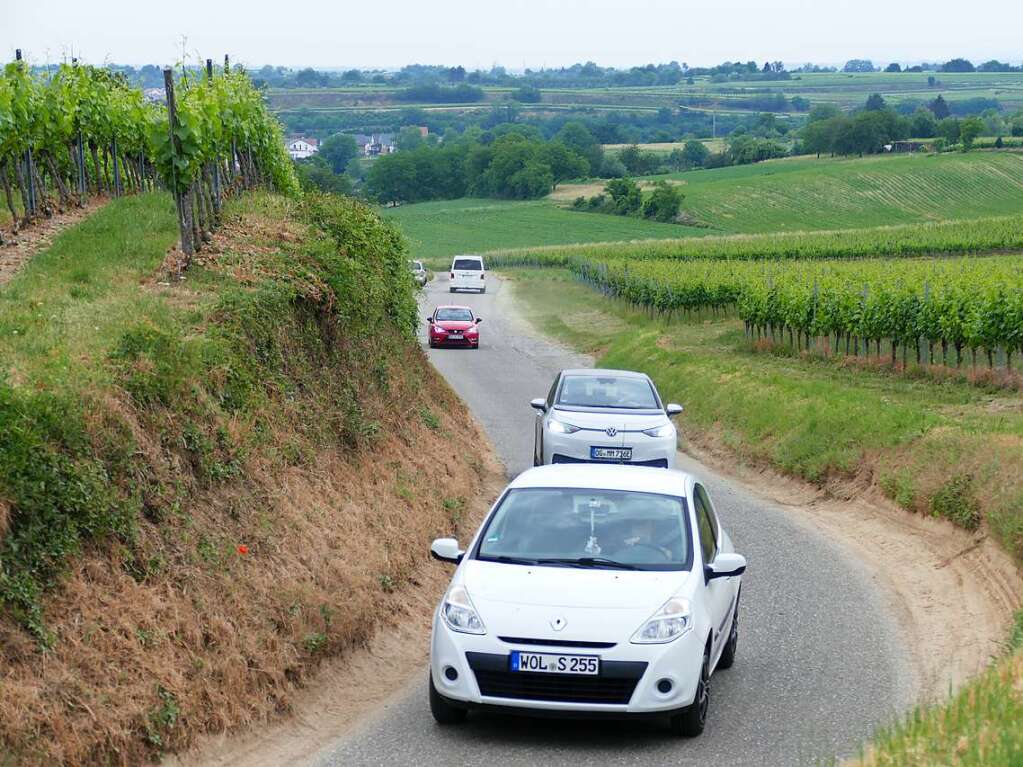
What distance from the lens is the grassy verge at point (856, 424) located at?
1658cm

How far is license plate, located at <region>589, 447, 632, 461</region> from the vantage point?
18172 millimetres

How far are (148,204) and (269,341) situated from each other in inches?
480

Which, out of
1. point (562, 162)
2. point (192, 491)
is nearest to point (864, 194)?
point (562, 162)

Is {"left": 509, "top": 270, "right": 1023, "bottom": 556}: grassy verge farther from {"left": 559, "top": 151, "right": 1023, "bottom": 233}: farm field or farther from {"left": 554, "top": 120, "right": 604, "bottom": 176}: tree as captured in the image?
{"left": 554, "top": 120, "right": 604, "bottom": 176}: tree

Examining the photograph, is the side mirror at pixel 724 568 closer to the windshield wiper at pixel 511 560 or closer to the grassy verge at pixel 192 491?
the windshield wiper at pixel 511 560

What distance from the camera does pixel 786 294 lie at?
35844 millimetres

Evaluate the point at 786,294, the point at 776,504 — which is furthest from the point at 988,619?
the point at 786,294

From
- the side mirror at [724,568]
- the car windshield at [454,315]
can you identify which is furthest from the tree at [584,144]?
the side mirror at [724,568]

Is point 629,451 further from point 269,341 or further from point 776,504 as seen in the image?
point 269,341

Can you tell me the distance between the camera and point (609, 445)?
1820 centimetres

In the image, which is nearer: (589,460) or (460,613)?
(460,613)

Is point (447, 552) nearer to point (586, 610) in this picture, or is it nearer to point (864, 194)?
point (586, 610)

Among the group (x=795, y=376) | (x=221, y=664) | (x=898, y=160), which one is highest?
(x=221, y=664)

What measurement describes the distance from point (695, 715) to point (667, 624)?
0.62 m
